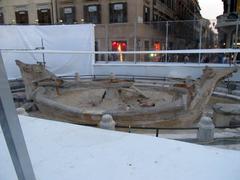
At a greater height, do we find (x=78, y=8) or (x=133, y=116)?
(x=78, y=8)

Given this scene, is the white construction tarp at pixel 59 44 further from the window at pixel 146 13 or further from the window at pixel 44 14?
the window at pixel 44 14

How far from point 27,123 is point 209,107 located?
8.69 metres

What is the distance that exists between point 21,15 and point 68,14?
412 cm

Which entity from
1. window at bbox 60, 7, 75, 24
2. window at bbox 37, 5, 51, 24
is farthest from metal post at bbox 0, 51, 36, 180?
window at bbox 37, 5, 51, 24

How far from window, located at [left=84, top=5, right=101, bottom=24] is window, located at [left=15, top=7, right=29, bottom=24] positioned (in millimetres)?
5266

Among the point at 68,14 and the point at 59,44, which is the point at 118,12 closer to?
the point at 68,14

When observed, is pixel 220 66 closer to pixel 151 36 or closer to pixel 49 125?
pixel 151 36

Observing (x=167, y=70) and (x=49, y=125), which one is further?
(x=167, y=70)

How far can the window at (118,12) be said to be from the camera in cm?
1969

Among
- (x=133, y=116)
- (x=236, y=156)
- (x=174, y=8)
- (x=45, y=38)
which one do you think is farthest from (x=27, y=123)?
(x=174, y=8)

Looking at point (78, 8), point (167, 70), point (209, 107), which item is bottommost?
point (209, 107)

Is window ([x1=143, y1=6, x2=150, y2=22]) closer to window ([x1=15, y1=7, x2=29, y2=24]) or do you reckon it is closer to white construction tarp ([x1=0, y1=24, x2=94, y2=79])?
white construction tarp ([x1=0, y1=24, x2=94, y2=79])

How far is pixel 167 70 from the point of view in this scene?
500 inches

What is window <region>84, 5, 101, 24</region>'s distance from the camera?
20.6m
